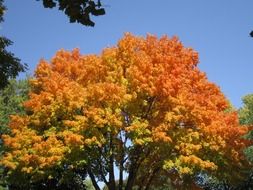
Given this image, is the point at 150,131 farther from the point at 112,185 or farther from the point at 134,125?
the point at 112,185

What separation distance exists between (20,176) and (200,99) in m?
12.8

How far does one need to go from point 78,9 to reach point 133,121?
18.1 m

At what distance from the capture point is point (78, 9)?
15.6ft

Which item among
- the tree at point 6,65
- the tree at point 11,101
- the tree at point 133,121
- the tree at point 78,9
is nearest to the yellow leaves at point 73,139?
the tree at point 133,121

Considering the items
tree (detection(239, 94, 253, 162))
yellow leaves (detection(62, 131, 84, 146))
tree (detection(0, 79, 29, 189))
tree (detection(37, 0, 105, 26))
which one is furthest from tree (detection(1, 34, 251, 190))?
tree (detection(37, 0, 105, 26))

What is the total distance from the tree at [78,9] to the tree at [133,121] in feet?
56.8

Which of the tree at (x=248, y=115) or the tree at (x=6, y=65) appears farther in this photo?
the tree at (x=248, y=115)

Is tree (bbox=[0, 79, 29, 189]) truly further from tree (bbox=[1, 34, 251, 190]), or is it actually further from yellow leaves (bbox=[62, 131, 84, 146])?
yellow leaves (bbox=[62, 131, 84, 146])

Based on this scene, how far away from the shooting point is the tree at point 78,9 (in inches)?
185

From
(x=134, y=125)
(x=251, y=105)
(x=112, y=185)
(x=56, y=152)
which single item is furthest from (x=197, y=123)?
(x=251, y=105)

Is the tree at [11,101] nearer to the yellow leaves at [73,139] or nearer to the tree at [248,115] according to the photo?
the yellow leaves at [73,139]

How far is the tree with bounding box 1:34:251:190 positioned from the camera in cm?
2252

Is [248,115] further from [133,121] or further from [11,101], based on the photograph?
[11,101]

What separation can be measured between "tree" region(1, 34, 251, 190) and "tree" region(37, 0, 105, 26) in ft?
56.8
